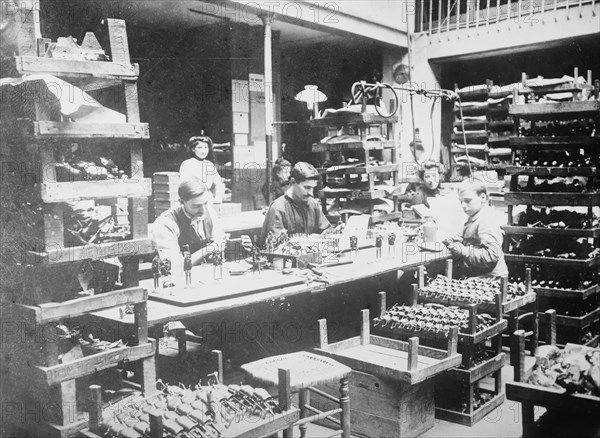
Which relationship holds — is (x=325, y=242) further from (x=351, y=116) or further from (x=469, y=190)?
(x=351, y=116)

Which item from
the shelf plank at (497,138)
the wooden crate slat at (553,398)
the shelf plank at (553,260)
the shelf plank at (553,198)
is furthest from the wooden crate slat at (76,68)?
the shelf plank at (497,138)

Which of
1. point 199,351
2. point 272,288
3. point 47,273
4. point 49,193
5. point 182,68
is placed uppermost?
point 182,68

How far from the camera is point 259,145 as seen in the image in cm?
1012

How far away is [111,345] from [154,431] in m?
0.87

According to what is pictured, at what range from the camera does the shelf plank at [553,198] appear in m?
5.31

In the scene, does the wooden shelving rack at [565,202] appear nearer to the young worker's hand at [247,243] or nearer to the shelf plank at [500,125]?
the young worker's hand at [247,243]

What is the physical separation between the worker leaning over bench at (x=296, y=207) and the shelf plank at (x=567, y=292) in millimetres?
2365

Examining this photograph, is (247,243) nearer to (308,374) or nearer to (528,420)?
(308,374)

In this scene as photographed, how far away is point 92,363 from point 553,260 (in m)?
4.23

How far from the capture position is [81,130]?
287cm

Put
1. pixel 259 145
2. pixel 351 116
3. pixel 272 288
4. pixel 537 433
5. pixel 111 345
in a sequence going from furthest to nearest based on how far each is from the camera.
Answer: pixel 259 145
pixel 351 116
pixel 272 288
pixel 111 345
pixel 537 433

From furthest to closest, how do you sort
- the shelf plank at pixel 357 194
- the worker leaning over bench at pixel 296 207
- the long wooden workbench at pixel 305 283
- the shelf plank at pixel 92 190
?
the shelf plank at pixel 357 194, the worker leaning over bench at pixel 296 207, the long wooden workbench at pixel 305 283, the shelf plank at pixel 92 190

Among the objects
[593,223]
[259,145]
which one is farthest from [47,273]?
[259,145]

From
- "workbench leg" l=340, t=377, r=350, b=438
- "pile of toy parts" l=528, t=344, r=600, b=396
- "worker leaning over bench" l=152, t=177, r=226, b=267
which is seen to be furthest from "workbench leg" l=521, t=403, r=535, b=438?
"worker leaning over bench" l=152, t=177, r=226, b=267
